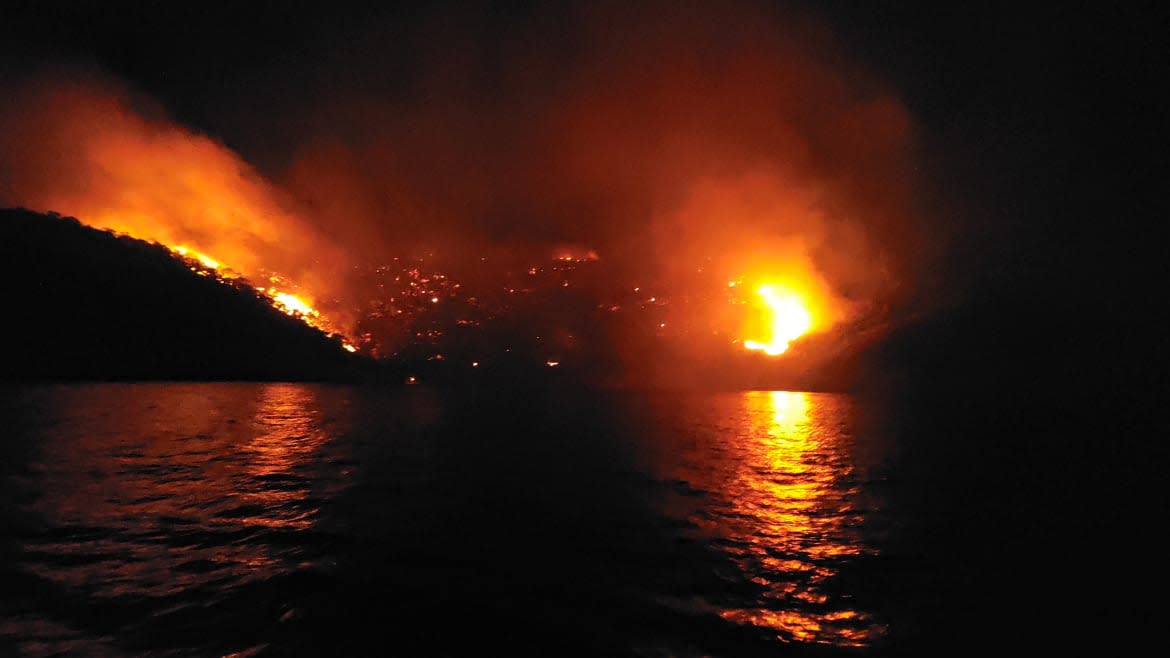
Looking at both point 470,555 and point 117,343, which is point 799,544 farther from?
point 117,343

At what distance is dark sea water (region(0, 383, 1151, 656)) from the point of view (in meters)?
8.37

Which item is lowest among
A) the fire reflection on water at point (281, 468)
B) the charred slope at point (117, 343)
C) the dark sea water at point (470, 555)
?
the dark sea water at point (470, 555)

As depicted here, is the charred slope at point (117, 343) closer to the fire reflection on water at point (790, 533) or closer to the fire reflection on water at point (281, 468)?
the fire reflection on water at point (281, 468)

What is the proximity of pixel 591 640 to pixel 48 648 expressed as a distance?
7.71m

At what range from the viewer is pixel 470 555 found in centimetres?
1213

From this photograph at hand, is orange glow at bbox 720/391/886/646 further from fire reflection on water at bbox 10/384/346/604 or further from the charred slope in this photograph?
the charred slope

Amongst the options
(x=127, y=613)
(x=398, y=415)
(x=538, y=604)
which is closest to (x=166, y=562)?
(x=127, y=613)

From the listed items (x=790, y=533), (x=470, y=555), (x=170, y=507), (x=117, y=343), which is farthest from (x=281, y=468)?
(x=117, y=343)

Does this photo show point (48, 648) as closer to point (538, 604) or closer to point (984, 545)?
point (538, 604)

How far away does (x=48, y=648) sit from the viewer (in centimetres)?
743

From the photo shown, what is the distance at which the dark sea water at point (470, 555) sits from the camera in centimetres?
837

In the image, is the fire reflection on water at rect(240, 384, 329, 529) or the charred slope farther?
the charred slope

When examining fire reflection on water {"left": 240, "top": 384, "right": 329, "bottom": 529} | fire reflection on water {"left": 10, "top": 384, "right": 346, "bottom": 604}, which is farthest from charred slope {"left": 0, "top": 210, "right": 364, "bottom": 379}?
fire reflection on water {"left": 10, "top": 384, "right": 346, "bottom": 604}

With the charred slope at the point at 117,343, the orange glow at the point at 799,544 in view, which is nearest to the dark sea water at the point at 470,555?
the orange glow at the point at 799,544
